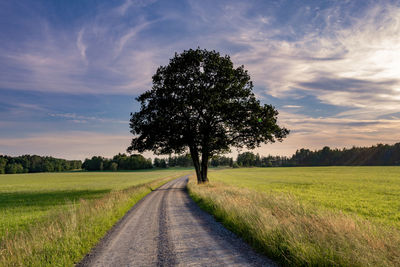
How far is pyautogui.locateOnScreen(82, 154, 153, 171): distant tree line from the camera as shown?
16650cm

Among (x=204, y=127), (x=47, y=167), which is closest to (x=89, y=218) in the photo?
(x=204, y=127)

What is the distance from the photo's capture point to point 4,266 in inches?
227

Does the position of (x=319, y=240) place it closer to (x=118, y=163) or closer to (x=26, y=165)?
(x=118, y=163)

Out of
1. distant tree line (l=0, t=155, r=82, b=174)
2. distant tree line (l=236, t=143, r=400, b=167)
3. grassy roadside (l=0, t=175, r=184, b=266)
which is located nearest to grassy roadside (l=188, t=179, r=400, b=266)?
grassy roadside (l=0, t=175, r=184, b=266)

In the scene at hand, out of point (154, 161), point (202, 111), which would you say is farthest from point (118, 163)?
point (202, 111)

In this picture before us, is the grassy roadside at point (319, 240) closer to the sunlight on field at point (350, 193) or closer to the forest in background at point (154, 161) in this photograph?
the sunlight on field at point (350, 193)

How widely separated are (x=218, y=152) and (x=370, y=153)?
190533 millimetres

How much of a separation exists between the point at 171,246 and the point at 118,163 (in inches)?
6893

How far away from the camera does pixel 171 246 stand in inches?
298

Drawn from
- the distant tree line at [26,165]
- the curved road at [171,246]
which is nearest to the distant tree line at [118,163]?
the distant tree line at [26,165]

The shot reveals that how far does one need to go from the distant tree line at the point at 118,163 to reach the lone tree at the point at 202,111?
143 m

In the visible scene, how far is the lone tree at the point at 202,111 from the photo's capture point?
2591 cm

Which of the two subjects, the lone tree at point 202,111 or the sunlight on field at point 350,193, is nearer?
the sunlight on field at point 350,193

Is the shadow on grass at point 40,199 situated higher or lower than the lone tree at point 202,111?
lower
